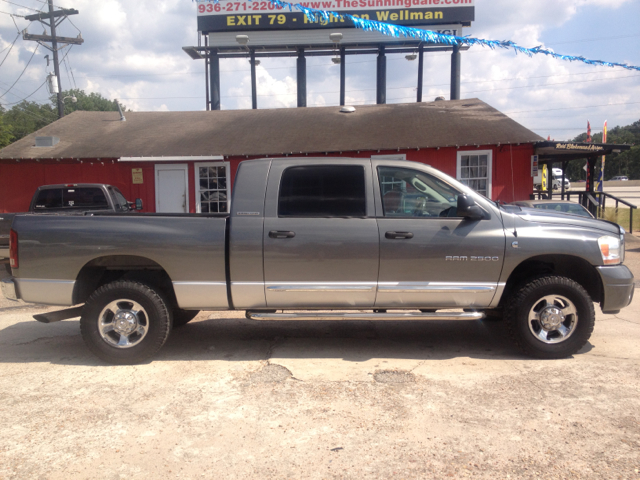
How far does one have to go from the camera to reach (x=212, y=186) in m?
15.9

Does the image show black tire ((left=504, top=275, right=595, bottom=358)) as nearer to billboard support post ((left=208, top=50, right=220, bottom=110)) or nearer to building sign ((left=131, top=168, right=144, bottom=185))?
building sign ((left=131, top=168, right=144, bottom=185))

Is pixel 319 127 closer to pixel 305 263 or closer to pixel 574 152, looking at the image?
pixel 574 152

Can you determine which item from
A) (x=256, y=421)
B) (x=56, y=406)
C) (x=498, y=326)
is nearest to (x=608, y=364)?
(x=498, y=326)

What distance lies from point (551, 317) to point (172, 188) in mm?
13367

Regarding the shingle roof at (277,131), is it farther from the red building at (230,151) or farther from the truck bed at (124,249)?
the truck bed at (124,249)

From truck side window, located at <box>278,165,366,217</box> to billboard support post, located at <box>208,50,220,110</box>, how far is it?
68.5ft

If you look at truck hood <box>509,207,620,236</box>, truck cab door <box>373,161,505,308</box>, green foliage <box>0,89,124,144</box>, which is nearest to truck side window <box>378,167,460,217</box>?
truck cab door <box>373,161,505,308</box>

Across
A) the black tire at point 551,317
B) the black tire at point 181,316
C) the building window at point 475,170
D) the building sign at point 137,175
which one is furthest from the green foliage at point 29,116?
the black tire at point 551,317

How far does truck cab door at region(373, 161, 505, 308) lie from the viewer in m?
4.59

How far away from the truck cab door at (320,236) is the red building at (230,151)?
10.1 metres

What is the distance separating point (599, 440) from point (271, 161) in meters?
3.50

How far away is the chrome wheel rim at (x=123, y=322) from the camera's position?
4730mm

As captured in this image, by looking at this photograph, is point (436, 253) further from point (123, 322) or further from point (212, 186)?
point (212, 186)

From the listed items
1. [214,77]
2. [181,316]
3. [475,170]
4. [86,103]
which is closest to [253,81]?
[214,77]
